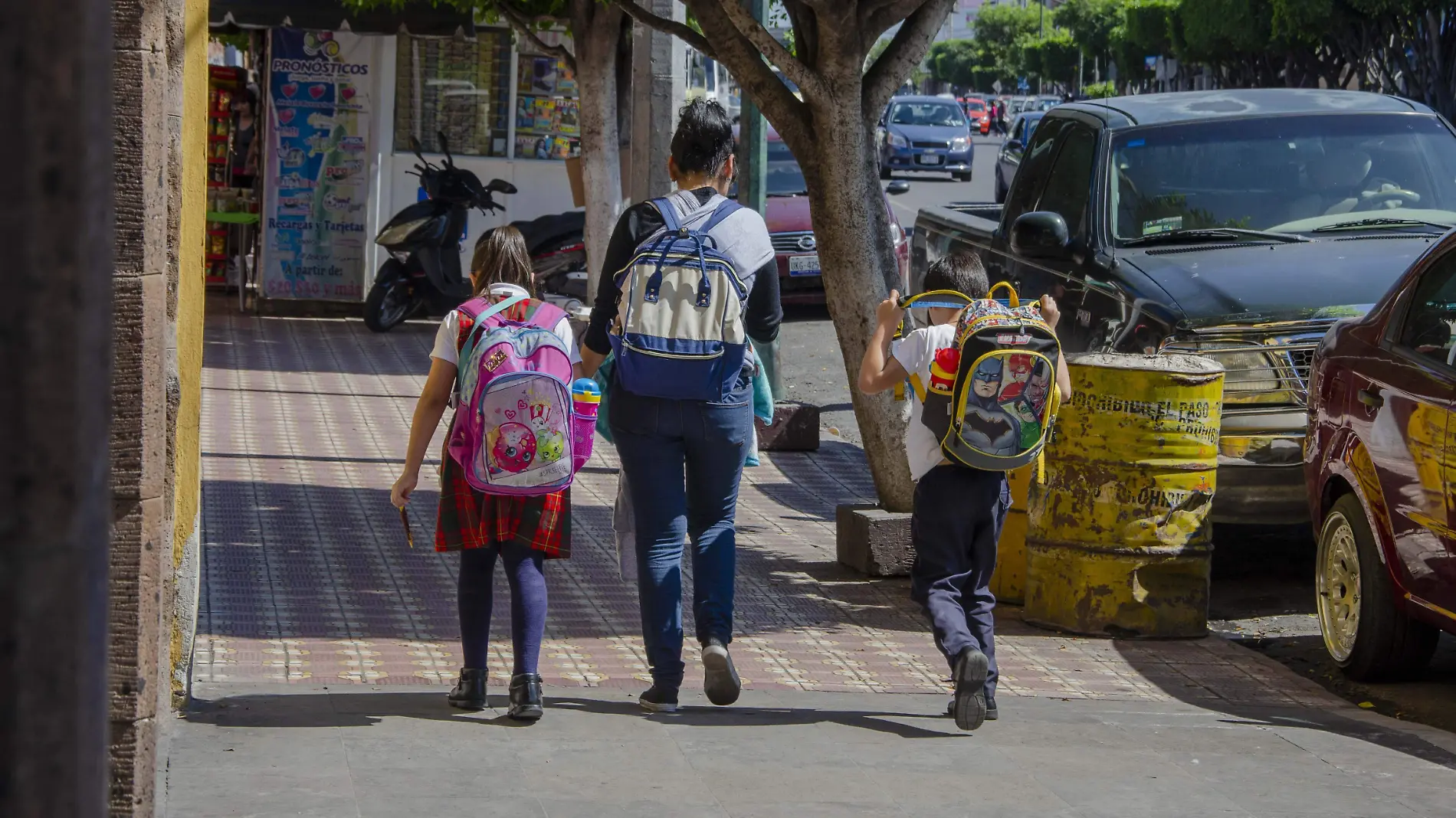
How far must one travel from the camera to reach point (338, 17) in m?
15.2

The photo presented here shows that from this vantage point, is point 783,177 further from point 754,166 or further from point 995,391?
point 995,391

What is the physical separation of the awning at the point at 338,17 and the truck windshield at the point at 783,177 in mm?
4311

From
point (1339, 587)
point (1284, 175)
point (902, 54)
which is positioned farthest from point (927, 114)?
point (1339, 587)

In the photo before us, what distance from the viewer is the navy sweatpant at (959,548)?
18.2ft

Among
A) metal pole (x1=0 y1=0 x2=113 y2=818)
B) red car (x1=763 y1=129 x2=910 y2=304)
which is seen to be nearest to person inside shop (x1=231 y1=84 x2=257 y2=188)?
red car (x1=763 y1=129 x2=910 y2=304)

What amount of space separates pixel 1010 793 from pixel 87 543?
3.51m

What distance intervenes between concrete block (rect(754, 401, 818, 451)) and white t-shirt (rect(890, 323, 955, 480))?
5296 millimetres

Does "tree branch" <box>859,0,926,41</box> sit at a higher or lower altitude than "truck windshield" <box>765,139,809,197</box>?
higher

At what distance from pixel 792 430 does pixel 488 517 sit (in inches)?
238

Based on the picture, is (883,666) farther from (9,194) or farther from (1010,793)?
(9,194)

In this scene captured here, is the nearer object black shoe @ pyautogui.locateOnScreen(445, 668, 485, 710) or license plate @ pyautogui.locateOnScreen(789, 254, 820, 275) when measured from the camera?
black shoe @ pyautogui.locateOnScreen(445, 668, 485, 710)

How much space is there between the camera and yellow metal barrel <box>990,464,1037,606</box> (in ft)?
24.7

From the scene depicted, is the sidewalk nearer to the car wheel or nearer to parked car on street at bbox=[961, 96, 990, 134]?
the car wheel

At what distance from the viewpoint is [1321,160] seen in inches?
344
